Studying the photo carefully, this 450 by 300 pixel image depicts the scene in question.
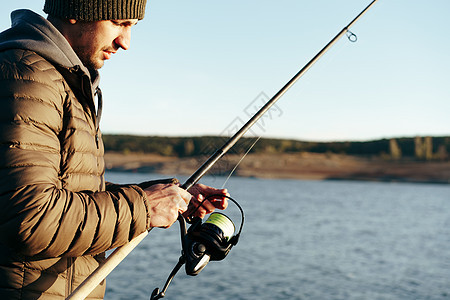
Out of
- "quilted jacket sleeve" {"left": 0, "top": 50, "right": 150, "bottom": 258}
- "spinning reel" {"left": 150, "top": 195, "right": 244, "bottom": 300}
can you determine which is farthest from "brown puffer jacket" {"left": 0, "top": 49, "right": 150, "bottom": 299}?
"spinning reel" {"left": 150, "top": 195, "right": 244, "bottom": 300}

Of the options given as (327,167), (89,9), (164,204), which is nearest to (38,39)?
(89,9)

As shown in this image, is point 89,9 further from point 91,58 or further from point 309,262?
point 309,262

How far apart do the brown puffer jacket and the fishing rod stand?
74 mm

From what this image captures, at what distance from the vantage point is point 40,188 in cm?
130

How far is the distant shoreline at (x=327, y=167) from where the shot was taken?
3631 centimetres

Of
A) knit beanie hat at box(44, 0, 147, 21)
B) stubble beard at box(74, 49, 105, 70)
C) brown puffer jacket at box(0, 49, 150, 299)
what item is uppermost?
knit beanie hat at box(44, 0, 147, 21)

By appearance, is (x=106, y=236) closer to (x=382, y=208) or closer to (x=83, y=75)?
(x=83, y=75)

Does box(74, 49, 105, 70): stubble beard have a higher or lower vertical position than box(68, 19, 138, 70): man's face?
lower

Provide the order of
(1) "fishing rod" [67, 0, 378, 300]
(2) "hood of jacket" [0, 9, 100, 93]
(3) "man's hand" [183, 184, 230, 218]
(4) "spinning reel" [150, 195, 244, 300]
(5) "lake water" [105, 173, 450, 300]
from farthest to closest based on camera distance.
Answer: (5) "lake water" [105, 173, 450, 300] < (3) "man's hand" [183, 184, 230, 218] < (4) "spinning reel" [150, 195, 244, 300] < (1) "fishing rod" [67, 0, 378, 300] < (2) "hood of jacket" [0, 9, 100, 93]

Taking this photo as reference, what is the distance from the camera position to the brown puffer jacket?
128 cm

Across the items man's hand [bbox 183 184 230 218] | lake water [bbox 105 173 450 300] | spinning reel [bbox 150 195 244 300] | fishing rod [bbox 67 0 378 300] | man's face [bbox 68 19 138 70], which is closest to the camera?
fishing rod [bbox 67 0 378 300]

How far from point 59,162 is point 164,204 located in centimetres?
37

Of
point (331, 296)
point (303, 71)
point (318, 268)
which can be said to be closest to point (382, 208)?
point (318, 268)

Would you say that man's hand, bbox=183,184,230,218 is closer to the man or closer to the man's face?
the man
